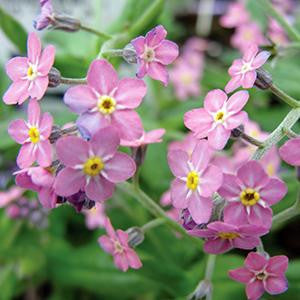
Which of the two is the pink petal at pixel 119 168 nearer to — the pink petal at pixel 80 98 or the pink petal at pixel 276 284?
the pink petal at pixel 80 98

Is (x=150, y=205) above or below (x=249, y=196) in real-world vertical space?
below

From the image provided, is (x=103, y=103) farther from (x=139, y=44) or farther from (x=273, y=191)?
(x=273, y=191)

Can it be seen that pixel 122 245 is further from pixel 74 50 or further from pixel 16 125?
pixel 74 50

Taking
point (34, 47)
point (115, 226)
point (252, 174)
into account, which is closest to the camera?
point (252, 174)

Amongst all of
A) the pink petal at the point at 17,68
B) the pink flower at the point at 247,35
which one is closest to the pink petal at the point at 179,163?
the pink petal at the point at 17,68

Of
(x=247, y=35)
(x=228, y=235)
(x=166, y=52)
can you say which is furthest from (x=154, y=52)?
(x=247, y=35)

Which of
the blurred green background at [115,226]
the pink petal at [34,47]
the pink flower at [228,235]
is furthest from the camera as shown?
the blurred green background at [115,226]

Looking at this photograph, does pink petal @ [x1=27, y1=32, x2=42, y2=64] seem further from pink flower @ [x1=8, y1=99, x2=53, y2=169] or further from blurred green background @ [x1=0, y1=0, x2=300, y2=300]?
blurred green background @ [x1=0, y1=0, x2=300, y2=300]
